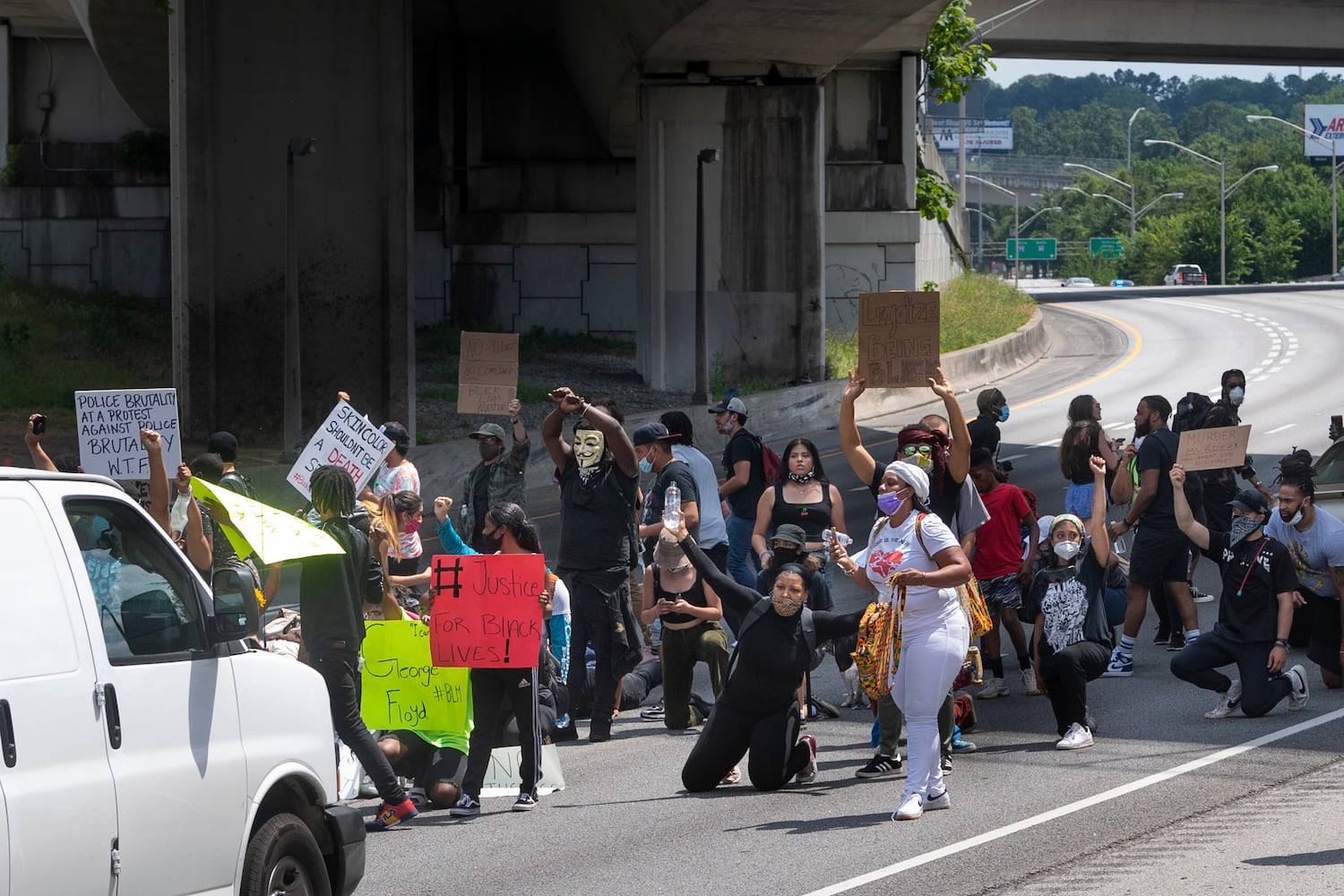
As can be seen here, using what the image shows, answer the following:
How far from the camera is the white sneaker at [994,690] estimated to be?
38.0 ft

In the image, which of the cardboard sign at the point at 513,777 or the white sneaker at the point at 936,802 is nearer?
the white sneaker at the point at 936,802

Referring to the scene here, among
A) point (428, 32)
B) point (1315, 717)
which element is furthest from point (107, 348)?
point (1315, 717)

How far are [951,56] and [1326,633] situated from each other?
32238 mm

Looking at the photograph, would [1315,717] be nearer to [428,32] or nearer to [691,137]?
[691,137]

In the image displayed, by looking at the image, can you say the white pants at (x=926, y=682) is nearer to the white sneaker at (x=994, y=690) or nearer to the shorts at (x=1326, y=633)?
the white sneaker at (x=994, y=690)

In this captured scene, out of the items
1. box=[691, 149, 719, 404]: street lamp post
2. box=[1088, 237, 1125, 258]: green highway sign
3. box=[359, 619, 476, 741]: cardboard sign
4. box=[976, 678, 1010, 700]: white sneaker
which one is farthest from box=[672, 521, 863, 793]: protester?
box=[1088, 237, 1125, 258]: green highway sign

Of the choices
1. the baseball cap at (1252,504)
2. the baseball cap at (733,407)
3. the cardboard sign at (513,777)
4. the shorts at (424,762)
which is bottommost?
the cardboard sign at (513,777)

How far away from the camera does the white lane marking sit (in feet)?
24.9

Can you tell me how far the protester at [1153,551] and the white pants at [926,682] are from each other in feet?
12.5

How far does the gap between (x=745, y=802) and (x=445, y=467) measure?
45.4 ft

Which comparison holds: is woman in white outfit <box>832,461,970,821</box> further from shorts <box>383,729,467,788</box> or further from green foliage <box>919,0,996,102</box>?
green foliage <box>919,0,996,102</box>

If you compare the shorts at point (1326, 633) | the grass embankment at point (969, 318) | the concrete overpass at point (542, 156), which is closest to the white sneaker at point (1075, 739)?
the shorts at point (1326, 633)

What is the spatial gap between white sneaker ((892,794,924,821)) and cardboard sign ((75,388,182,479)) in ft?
19.4

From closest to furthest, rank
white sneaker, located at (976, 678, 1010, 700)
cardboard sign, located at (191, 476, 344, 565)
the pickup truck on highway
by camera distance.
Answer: cardboard sign, located at (191, 476, 344, 565)
white sneaker, located at (976, 678, 1010, 700)
the pickup truck on highway
